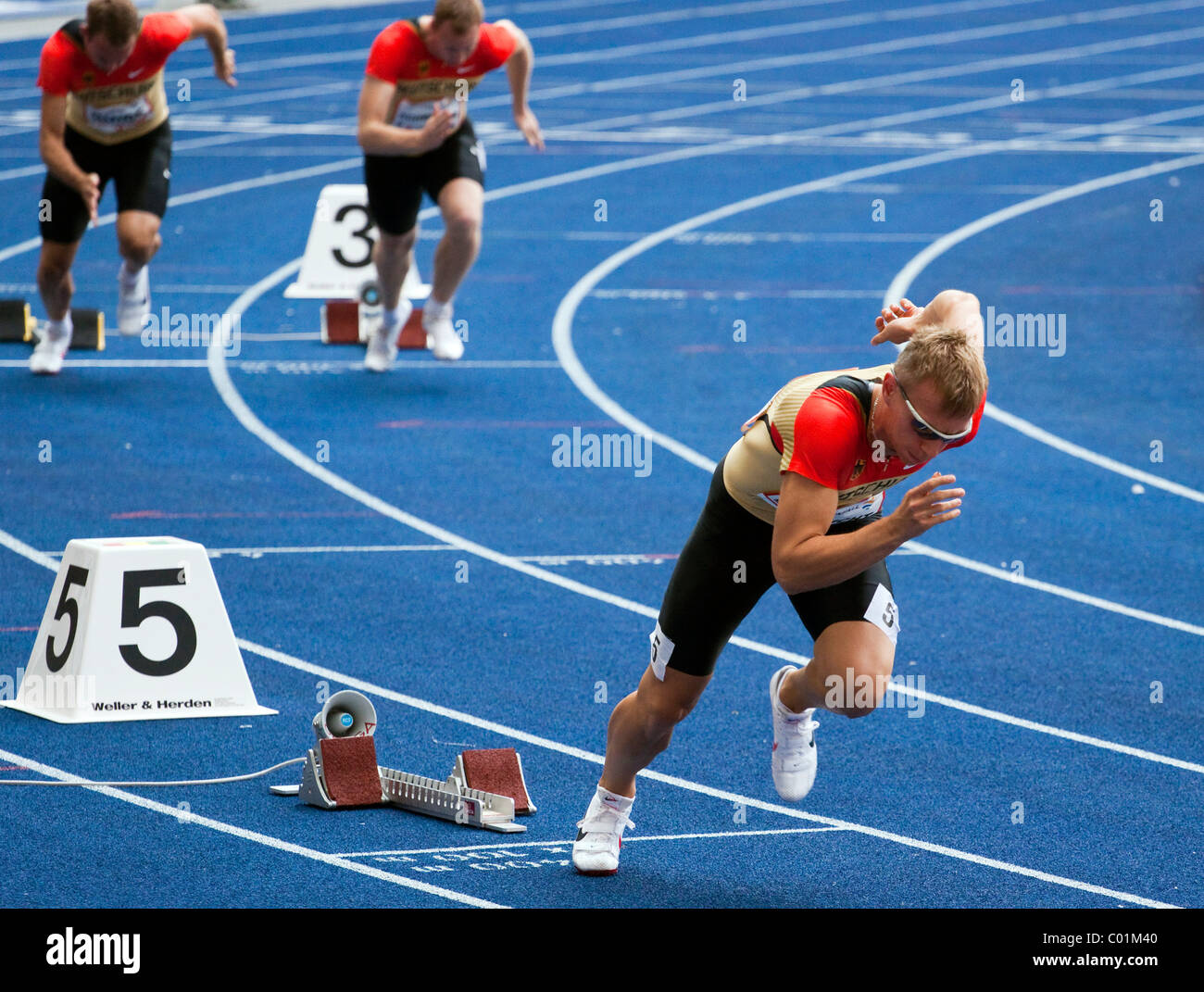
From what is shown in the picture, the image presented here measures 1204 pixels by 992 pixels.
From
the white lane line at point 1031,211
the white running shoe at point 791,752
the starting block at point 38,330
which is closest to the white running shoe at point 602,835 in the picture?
the white running shoe at point 791,752

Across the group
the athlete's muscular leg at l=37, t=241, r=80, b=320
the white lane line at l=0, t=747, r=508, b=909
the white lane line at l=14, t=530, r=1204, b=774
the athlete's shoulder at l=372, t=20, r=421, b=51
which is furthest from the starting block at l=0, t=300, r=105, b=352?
the white lane line at l=0, t=747, r=508, b=909

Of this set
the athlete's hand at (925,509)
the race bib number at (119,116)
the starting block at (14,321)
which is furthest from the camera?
the starting block at (14,321)

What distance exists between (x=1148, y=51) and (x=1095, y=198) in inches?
372

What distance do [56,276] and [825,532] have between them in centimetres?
716

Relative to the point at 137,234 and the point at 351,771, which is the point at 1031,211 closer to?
the point at 137,234

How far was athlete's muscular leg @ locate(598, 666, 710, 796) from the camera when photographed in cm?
491

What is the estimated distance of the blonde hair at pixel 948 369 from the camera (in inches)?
166

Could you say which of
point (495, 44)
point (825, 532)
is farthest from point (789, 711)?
point (495, 44)

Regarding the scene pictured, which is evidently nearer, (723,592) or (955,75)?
(723,592)

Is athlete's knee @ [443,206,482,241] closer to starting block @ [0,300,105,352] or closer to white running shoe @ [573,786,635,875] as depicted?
starting block @ [0,300,105,352]

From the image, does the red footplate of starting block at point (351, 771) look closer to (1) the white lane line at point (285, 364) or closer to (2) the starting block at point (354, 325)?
(1) the white lane line at point (285, 364)

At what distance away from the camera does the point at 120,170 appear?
1030 centimetres

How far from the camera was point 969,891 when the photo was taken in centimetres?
499
